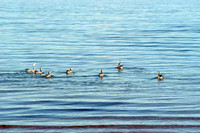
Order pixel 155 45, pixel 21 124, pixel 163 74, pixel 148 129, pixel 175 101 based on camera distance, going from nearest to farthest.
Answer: pixel 148 129 < pixel 21 124 < pixel 175 101 < pixel 163 74 < pixel 155 45

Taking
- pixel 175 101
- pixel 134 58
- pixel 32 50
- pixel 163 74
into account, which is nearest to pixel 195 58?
pixel 134 58

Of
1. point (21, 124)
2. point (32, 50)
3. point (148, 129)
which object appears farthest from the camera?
point (32, 50)

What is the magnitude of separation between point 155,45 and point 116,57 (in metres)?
10.9

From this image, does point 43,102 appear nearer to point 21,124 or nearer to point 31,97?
point 31,97

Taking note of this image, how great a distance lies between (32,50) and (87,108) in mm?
25291

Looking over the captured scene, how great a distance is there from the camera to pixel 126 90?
29906 mm

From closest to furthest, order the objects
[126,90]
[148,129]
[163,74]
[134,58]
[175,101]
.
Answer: [148,129], [175,101], [126,90], [163,74], [134,58]

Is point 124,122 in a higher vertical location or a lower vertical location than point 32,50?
lower

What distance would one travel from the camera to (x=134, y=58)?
44.3m

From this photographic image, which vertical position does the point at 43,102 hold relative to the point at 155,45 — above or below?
below

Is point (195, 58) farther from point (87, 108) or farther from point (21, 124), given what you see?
point (21, 124)

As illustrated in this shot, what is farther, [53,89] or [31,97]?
[53,89]

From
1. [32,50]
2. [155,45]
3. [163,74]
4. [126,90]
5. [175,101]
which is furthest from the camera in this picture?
[155,45]

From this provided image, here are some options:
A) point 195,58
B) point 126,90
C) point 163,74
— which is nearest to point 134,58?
point 195,58
